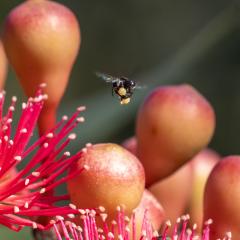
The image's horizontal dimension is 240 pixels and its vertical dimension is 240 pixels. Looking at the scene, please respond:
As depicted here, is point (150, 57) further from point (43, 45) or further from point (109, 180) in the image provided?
point (109, 180)

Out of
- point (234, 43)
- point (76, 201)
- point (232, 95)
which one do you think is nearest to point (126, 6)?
point (232, 95)

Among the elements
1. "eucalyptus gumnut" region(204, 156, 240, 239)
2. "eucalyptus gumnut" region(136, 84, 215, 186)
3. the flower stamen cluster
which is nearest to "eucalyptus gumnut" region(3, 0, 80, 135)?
the flower stamen cluster

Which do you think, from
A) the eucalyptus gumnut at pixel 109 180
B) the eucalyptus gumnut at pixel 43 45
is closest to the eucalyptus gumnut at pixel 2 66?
the eucalyptus gumnut at pixel 43 45

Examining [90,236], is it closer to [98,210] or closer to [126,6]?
[98,210]

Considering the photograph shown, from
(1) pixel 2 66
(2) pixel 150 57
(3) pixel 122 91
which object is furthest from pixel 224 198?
(2) pixel 150 57

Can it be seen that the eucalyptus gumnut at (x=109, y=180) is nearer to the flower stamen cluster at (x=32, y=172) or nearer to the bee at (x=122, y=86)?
the flower stamen cluster at (x=32, y=172)

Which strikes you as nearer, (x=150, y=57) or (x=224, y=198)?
(x=224, y=198)

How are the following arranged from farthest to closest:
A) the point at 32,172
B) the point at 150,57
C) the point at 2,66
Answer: the point at 150,57 → the point at 2,66 → the point at 32,172
